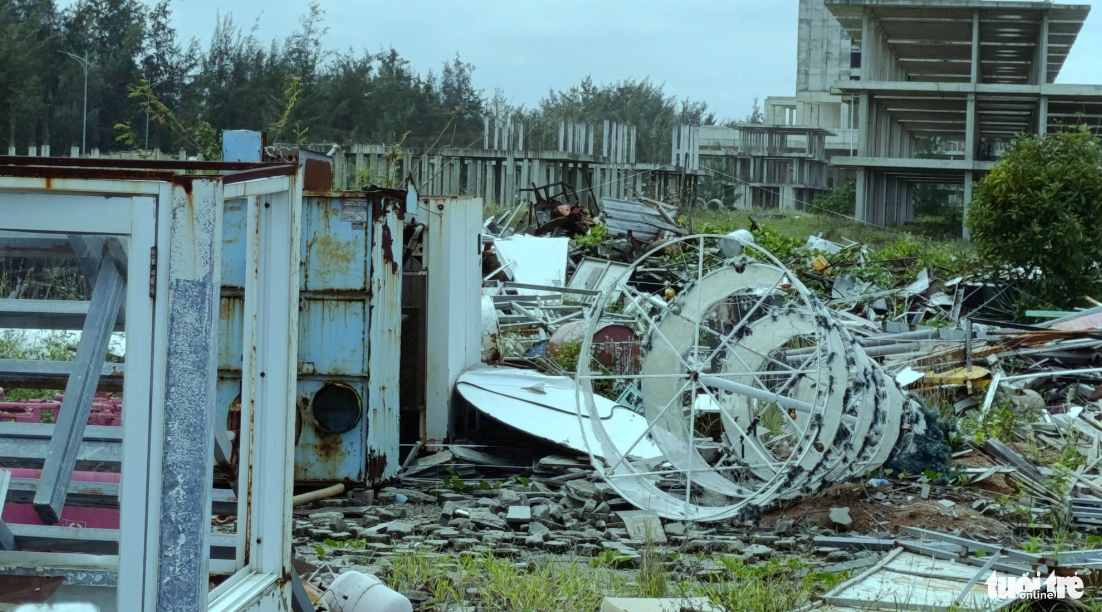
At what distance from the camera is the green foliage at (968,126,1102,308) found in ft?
52.2

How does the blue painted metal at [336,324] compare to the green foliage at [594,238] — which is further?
the green foliage at [594,238]

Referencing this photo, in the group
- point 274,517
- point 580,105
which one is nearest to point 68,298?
point 274,517

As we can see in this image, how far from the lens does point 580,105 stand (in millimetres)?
60594

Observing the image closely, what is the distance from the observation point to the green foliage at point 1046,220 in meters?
15.9

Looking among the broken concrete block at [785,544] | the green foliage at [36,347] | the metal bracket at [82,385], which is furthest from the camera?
Result: the broken concrete block at [785,544]

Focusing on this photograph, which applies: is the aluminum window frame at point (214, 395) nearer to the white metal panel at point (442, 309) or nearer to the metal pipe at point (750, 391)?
the metal pipe at point (750, 391)

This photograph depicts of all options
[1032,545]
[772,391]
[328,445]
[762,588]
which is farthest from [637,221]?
[762,588]

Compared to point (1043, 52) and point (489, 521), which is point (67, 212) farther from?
point (1043, 52)

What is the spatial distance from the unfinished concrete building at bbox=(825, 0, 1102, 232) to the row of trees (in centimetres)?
1003

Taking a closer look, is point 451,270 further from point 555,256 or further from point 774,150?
point 774,150

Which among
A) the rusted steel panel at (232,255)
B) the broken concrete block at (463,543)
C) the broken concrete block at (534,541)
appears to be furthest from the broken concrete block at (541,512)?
the rusted steel panel at (232,255)

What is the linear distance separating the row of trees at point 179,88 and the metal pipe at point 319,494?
959 inches

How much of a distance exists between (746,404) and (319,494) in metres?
3.09

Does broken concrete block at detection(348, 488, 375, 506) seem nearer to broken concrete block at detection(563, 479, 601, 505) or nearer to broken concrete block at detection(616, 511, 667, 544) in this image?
broken concrete block at detection(563, 479, 601, 505)
